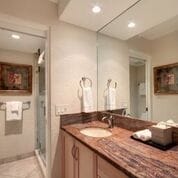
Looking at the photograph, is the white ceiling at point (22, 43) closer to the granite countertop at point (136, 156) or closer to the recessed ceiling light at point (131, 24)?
the recessed ceiling light at point (131, 24)

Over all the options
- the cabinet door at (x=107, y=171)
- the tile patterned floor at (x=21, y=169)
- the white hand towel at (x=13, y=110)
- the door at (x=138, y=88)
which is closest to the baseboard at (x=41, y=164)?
the tile patterned floor at (x=21, y=169)

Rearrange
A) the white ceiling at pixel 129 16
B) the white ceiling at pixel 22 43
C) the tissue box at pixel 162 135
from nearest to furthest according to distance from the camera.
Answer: the tissue box at pixel 162 135 < the white ceiling at pixel 129 16 < the white ceiling at pixel 22 43

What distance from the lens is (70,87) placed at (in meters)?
1.84

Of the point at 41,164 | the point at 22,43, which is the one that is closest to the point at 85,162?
the point at 41,164

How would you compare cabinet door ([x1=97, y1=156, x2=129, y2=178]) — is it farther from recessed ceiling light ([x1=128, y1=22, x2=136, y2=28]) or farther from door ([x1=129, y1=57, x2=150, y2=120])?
recessed ceiling light ([x1=128, y1=22, x2=136, y2=28])

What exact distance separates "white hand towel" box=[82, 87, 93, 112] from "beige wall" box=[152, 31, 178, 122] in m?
0.80

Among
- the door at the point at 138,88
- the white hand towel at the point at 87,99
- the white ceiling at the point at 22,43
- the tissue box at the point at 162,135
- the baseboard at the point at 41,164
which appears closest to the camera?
the tissue box at the point at 162,135

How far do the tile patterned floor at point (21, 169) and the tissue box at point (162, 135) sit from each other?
5.74 ft

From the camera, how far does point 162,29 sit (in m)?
1.33

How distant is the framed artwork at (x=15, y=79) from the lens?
8.55 ft

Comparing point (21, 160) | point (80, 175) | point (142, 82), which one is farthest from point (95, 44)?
point (21, 160)

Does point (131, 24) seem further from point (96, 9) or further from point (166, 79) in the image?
point (166, 79)

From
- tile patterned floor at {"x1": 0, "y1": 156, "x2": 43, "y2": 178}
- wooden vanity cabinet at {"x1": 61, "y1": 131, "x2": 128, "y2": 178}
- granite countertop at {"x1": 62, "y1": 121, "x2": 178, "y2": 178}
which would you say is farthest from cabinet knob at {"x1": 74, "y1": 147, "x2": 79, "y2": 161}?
tile patterned floor at {"x1": 0, "y1": 156, "x2": 43, "y2": 178}

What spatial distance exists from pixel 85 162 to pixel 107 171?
0.33 metres
